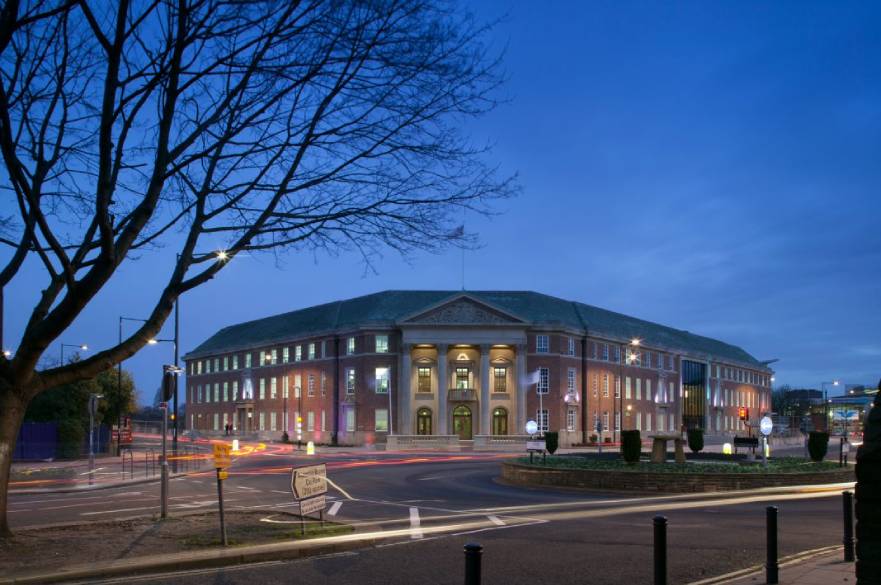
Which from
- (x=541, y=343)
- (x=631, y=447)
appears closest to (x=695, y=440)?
(x=631, y=447)

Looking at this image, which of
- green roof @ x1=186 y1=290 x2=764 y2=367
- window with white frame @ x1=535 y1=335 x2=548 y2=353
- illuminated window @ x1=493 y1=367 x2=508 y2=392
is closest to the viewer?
illuminated window @ x1=493 y1=367 x2=508 y2=392

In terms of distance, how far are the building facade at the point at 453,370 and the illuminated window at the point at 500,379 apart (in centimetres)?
10

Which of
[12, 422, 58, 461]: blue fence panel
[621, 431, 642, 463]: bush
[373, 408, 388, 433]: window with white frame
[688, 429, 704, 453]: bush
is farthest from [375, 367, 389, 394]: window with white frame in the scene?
[621, 431, 642, 463]: bush

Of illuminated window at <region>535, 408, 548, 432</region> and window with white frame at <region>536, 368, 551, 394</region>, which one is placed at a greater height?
window with white frame at <region>536, 368, 551, 394</region>

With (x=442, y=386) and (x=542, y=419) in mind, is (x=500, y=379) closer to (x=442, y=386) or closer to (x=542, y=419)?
(x=542, y=419)

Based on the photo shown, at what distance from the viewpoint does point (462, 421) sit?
87.8 m

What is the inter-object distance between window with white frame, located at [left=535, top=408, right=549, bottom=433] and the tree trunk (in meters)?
75.7

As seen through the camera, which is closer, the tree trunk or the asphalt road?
the asphalt road

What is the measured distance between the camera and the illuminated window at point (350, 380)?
3519 inches

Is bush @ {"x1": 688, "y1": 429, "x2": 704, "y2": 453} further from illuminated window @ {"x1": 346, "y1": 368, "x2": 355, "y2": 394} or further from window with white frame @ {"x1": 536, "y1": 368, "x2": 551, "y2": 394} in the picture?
illuminated window @ {"x1": 346, "y1": 368, "x2": 355, "y2": 394}

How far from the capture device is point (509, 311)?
3433 inches

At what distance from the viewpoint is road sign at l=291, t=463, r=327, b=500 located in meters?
15.6

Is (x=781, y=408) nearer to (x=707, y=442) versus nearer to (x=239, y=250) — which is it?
(x=707, y=442)

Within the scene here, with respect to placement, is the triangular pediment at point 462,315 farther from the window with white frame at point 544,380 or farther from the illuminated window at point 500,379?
the window with white frame at point 544,380
